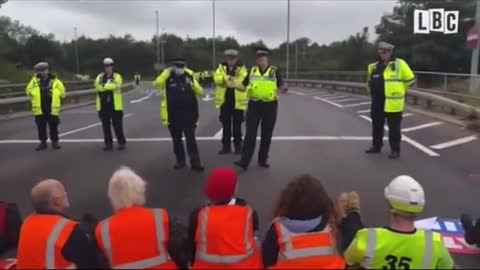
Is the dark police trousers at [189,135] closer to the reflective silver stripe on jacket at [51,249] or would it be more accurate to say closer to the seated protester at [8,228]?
the seated protester at [8,228]

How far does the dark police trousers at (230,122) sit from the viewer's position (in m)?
11.6

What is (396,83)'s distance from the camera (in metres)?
10.8

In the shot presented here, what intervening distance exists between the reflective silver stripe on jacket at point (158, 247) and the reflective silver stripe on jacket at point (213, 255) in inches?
9.8

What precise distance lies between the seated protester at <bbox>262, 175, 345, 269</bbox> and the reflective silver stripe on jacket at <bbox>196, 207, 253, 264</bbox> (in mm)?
170

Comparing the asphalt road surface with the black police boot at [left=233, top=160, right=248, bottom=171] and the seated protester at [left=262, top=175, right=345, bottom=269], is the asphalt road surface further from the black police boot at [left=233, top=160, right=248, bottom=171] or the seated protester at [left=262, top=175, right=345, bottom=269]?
the seated protester at [left=262, top=175, right=345, bottom=269]

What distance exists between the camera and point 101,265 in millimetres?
4199

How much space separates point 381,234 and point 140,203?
1.65m

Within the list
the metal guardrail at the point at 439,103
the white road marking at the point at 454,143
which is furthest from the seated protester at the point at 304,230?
the metal guardrail at the point at 439,103

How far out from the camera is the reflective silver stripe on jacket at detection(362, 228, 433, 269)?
384 centimetres

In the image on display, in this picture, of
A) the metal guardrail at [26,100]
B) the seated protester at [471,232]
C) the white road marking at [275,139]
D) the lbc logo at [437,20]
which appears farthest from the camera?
the lbc logo at [437,20]

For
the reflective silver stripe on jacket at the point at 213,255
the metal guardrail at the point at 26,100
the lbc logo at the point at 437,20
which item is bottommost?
the metal guardrail at the point at 26,100

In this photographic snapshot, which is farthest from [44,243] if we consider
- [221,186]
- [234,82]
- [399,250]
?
[234,82]

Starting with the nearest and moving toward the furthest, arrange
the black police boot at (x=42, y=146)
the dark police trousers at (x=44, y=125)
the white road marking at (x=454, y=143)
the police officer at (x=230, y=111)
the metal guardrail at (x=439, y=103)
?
the police officer at (x=230, y=111)
the white road marking at (x=454, y=143)
the black police boot at (x=42, y=146)
the dark police trousers at (x=44, y=125)
the metal guardrail at (x=439, y=103)

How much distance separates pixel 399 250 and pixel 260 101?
245 inches
